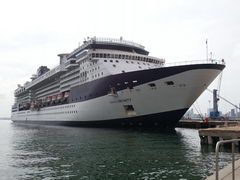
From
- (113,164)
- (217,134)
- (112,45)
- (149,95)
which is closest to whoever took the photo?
(113,164)

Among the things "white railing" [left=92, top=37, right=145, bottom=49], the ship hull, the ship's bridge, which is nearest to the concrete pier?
the ship hull

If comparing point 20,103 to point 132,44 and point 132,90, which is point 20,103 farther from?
point 132,90

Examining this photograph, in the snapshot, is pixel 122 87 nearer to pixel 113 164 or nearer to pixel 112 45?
pixel 112 45

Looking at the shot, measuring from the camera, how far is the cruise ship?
101 feet

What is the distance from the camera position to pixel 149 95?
31.6 meters

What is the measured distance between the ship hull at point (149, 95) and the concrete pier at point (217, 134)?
28.3ft

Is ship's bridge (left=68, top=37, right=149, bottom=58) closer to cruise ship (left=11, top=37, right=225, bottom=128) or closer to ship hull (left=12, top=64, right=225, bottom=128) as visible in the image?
cruise ship (left=11, top=37, right=225, bottom=128)

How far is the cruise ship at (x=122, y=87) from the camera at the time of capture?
30.6 meters

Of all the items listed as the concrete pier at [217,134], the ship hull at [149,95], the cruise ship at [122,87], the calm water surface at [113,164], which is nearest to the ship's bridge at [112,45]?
the cruise ship at [122,87]

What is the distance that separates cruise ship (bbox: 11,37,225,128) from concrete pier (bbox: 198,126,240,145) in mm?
8715

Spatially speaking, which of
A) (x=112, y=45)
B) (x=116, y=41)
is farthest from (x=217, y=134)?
(x=116, y=41)

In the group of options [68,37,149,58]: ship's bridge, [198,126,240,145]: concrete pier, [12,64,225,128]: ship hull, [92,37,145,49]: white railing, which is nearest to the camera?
[198,126,240,145]: concrete pier

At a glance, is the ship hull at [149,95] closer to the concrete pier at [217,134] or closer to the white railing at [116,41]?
the white railing at [116,41]

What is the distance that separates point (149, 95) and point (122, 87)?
3.67 meters
